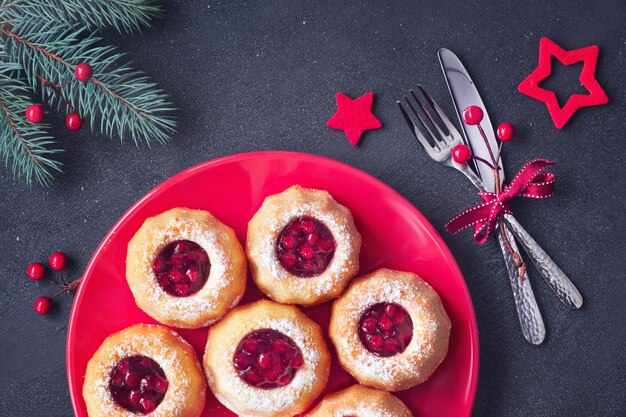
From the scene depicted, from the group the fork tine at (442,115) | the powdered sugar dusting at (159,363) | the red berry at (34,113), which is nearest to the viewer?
the powdered sugar dusting at (159,363)

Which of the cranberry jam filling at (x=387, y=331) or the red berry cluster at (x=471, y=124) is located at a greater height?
the red berry cluster at (x=471, y=124)

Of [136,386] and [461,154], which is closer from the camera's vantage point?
[136,386]

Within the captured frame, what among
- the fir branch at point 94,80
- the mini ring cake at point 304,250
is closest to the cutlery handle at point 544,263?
the mini ring cake at point 304,250

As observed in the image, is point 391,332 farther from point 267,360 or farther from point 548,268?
point 548,268

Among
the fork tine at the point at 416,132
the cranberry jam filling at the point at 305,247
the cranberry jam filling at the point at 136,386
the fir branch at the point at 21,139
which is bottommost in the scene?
the cranberry jam filling at the point at 136,386

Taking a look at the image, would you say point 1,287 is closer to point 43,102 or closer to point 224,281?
point 43,102

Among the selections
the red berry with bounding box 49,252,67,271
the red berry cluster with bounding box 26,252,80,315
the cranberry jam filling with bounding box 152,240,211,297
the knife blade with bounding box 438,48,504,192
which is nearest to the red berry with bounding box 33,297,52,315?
the red berry cluster with bounding box 26,252,80,315

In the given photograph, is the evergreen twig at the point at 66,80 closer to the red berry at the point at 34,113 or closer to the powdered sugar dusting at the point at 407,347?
the red berry at the point at 34,113

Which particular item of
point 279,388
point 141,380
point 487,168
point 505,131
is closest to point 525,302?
point 487,168
